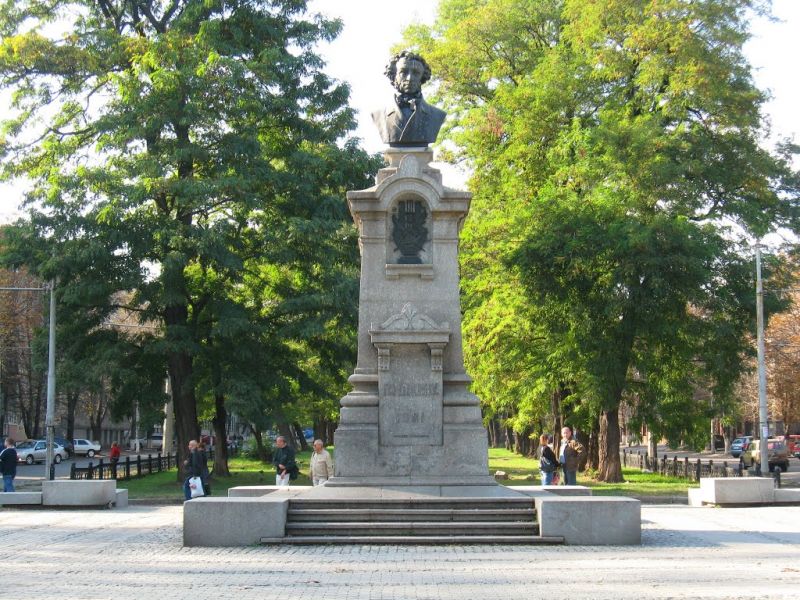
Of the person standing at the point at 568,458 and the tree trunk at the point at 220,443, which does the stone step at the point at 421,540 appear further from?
the tree trunk at the point at 220,443

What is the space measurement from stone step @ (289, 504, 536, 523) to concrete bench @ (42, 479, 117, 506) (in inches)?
385

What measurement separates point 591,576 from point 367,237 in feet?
26.1

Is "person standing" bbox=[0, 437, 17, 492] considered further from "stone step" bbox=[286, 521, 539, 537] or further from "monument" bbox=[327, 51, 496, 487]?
"stone step" bbox=[286, 521, 539, 537]

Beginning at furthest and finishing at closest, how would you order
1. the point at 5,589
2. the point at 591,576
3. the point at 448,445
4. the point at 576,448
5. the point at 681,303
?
the point at 681,303 → the point at 576,448 → the point at 448,445 → the point at 591,576 → the point at 5,589

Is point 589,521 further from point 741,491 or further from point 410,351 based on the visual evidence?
point 741,491

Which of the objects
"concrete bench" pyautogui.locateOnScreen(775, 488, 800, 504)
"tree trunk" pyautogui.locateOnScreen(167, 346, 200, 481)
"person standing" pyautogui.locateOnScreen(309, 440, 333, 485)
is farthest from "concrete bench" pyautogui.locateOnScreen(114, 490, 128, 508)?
"concrete bench" pyautogui.locateOnScreen(775, 488, 800, 504)

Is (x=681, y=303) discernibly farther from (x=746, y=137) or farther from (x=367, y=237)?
(x=367, y=237)

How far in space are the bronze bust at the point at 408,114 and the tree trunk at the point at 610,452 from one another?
17127 millimetres

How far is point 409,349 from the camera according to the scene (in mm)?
17656

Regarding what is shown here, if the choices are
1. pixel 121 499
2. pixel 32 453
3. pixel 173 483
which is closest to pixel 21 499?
pixel 121 499

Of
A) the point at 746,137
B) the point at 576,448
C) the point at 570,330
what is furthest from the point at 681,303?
the point at 576,448

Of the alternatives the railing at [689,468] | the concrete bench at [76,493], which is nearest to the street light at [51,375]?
the concrete bench at [76,493]

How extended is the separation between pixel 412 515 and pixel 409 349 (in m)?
3.14

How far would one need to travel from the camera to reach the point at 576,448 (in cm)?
2430
